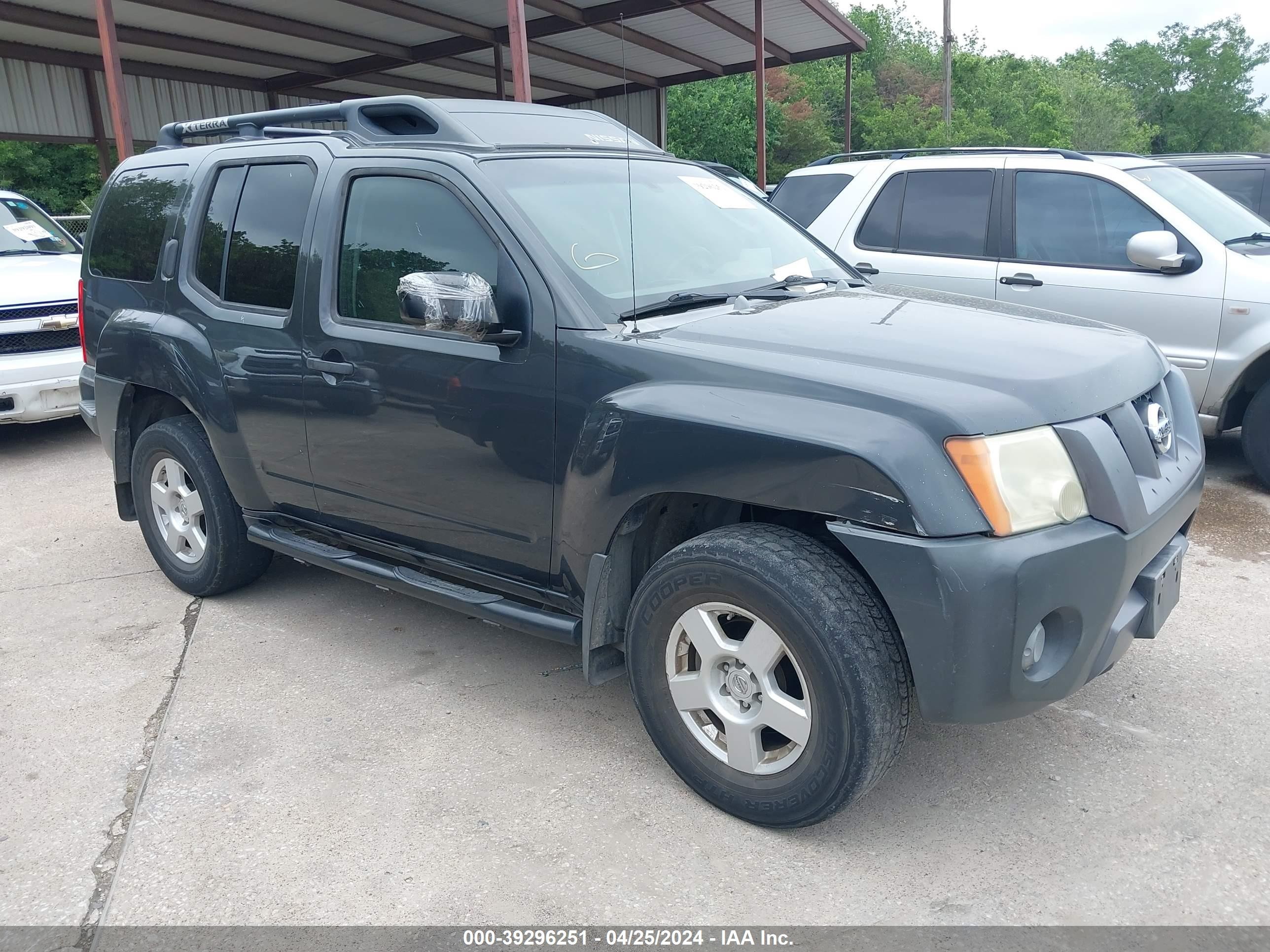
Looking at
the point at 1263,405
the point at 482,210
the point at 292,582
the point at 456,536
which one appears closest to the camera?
the point at 482,210

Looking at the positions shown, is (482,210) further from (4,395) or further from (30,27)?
(30,27)

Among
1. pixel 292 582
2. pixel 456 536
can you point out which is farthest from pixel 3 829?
pixel 292 582

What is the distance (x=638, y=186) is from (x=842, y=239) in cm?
328

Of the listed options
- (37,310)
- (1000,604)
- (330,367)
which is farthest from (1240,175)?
(37,310)

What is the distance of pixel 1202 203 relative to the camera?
5941 mm

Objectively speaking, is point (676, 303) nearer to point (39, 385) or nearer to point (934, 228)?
point (934, 228)

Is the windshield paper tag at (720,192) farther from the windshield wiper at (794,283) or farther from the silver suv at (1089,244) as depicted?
the silver suv at (1089,244)

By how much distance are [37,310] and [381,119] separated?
15.2 feet

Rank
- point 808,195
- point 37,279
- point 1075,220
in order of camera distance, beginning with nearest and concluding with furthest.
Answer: point 1075,220, point 808,195, point 37,279

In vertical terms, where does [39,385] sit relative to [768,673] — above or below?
above

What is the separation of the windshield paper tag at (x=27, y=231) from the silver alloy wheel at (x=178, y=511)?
4.86m

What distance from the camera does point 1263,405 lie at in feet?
17.7

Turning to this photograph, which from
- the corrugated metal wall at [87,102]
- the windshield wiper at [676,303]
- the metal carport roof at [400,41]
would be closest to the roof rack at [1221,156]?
the metal carport roof at [400,41]

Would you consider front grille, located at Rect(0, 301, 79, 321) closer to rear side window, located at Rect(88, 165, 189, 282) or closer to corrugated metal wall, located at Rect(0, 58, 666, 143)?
rear side window, located at Rect(88, 165, 189, 282)
